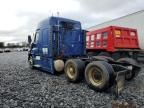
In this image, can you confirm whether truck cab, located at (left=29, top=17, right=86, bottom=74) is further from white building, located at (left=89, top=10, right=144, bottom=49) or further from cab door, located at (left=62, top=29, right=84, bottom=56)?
white building, located at (left=89, top=10, right=144, bottom=49)

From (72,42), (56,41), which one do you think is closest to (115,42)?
(72,42)

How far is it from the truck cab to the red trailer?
58.4 inches

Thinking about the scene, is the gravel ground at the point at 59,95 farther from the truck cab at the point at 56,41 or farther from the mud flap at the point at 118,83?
the truck cab at the point at 56,41

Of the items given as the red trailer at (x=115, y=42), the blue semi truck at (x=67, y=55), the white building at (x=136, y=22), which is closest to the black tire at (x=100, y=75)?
the blue semi truck at (x=67, y=55)

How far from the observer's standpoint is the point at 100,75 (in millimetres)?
5523

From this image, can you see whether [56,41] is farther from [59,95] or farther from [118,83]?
[118,83]

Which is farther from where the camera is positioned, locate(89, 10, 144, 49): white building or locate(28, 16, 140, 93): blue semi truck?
locate(89, 10, 144, 49): white building

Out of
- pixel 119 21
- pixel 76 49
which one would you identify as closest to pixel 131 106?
pixel 76 49

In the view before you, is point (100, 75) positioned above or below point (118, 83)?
above

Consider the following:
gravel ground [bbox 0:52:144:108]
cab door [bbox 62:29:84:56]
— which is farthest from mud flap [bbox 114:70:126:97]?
cab door [bbox 62:29:84:56]

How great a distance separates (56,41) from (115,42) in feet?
10.6

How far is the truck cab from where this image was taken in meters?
7.89

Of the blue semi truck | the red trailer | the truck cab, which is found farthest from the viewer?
the red trailer

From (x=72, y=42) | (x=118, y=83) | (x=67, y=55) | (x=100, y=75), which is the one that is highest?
(x=72, y=42)
